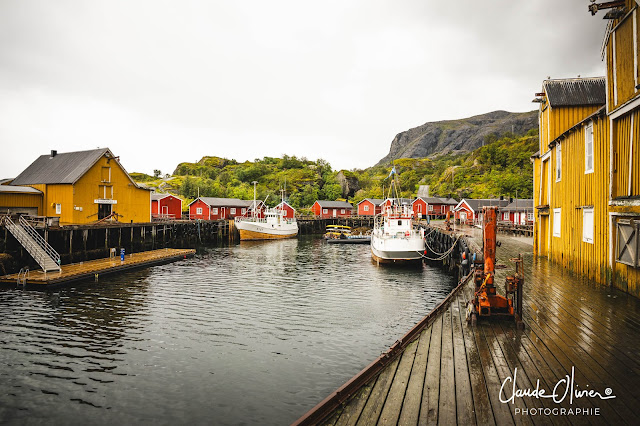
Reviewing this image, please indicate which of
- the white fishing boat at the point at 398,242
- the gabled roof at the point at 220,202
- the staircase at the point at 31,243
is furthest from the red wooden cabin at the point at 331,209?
the staircase at the point at 31,243

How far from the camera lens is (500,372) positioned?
20.1 feet

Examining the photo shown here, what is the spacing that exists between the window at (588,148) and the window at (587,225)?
5.13ft

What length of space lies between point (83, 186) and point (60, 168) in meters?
4.47

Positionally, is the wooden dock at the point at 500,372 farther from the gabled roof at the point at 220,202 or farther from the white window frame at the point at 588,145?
the gabled roof at the point at 220,202

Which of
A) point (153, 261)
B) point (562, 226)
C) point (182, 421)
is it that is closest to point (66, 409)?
point (182, 421)

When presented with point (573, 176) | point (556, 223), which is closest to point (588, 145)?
point (573, 176)

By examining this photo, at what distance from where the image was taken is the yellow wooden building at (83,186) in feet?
111

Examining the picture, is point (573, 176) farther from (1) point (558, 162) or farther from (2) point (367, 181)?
(2) point (367, 181)

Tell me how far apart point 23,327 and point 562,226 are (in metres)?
22.6

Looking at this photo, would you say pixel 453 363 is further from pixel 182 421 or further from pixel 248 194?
pixel 248 194

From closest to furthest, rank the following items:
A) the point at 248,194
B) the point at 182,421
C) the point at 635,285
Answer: the point at 182,421 < the point at 635,285 < the point at 248,194

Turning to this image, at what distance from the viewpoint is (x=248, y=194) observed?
10681 cm

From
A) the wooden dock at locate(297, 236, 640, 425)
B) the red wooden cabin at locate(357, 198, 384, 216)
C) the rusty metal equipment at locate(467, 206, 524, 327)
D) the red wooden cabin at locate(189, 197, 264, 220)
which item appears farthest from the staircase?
the red wooden cabin at locate(357, 198, 384, 216)

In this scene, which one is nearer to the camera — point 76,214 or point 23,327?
point 23,327
